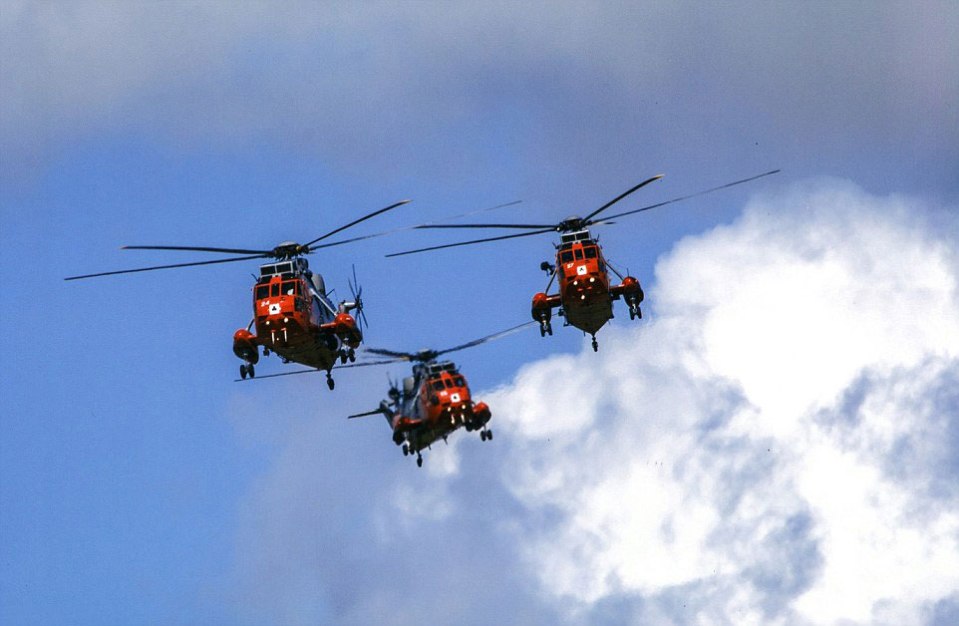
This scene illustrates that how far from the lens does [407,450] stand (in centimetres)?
13725

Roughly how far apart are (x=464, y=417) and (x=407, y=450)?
573 cm

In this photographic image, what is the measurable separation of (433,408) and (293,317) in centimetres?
1024

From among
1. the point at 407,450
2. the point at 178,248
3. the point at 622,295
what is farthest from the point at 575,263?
the point at 178,248

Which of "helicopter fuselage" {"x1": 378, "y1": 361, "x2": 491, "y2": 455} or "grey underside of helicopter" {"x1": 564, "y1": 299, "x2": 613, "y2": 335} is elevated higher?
"grey underside of helicopter" {"x1": 564, "y1": 299, "x2": 613, "y2": 335}

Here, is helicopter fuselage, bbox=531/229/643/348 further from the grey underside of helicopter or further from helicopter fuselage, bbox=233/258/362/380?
helicopter fuselage, bbox=233/258/362/380

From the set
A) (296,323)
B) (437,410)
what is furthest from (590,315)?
(296,323)

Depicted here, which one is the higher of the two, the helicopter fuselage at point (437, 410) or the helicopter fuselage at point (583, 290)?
the helicopter fuselage at point (583, 290)

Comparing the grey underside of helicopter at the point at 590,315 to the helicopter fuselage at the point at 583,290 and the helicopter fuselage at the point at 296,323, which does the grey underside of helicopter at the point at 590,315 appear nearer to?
the helicopter fuselage at the point at 583,290

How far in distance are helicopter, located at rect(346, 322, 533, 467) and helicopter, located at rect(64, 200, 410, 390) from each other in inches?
177

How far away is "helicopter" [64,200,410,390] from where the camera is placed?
132 m

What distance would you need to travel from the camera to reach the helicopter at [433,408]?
13362 centimetres

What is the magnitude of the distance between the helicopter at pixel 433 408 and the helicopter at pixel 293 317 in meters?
4.49

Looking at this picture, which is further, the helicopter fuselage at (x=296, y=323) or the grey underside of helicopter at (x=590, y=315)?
the grey underside of helicopter at (x=590, y=315)

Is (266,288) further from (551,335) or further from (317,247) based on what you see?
(551,335)
